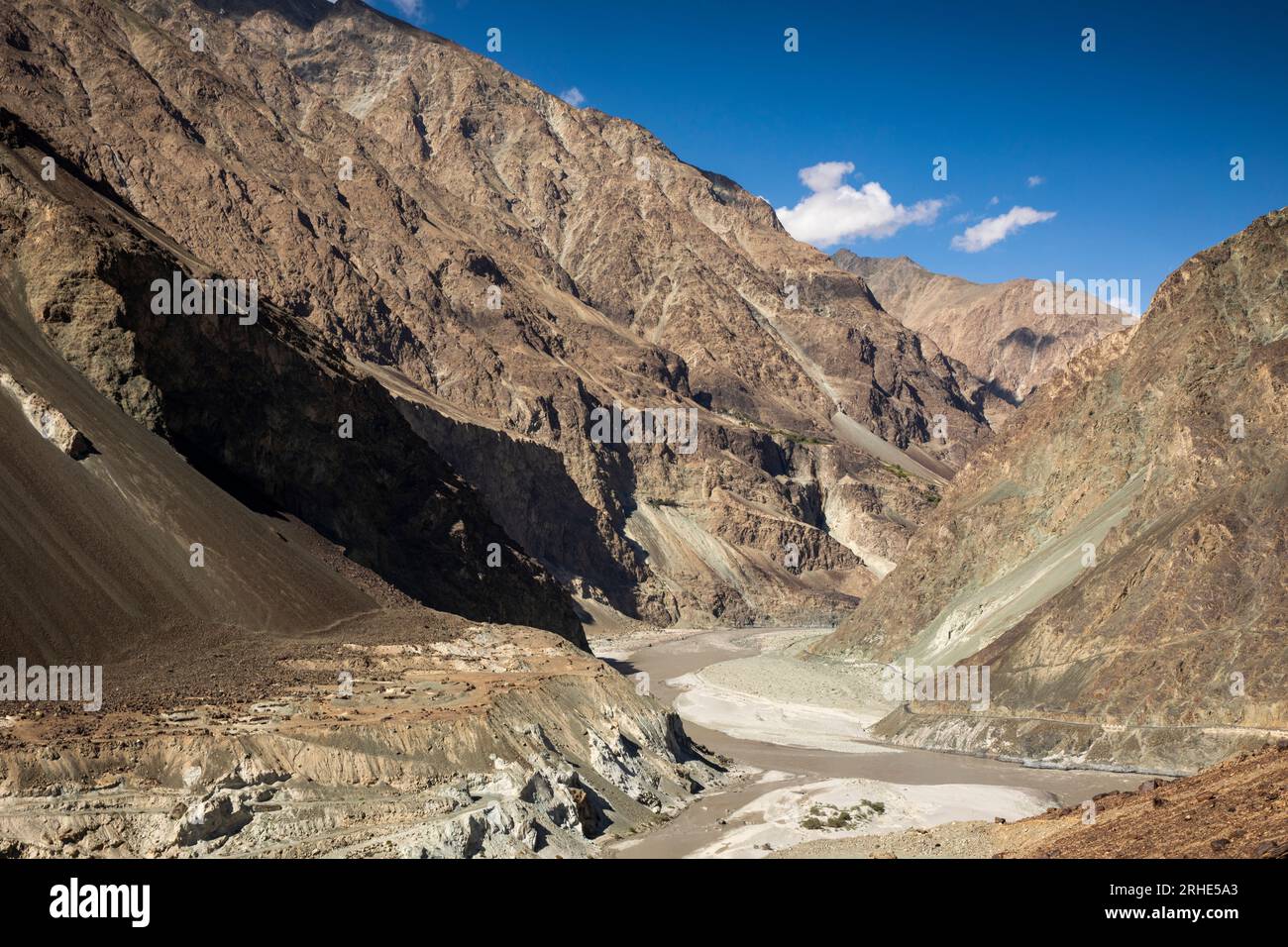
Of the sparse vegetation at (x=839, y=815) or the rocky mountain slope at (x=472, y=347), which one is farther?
the rocky mountain slope at (x=472, y=347)

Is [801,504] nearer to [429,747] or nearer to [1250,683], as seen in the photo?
[1250,683]

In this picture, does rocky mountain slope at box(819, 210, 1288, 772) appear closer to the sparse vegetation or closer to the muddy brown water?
the muddy brown water

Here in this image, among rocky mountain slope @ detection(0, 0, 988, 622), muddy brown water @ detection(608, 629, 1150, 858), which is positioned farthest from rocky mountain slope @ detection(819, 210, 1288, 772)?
rocky mountain slope @ detection(0, 0, 988, 622)

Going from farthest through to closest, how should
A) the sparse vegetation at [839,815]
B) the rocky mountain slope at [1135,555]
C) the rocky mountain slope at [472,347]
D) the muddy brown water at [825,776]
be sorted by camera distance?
the rocky mountain slope at [472,347], the rocky mountain slope at [1135,555], the sparse vegetation at [839,815], the muddy brown water at [825,776]

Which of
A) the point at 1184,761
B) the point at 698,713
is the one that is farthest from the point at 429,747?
the point at 698,713

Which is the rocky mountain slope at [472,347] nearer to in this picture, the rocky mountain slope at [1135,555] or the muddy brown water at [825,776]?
the rocky mountain slope at [1135,555]

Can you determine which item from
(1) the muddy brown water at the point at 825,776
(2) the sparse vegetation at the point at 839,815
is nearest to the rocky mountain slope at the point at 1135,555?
(1) the muddy brown water at the point at 825,776

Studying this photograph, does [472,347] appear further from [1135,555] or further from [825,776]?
[825,776]

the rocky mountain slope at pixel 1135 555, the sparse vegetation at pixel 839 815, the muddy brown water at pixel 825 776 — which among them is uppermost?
the rocky mountain slope at pixel 1135 555
